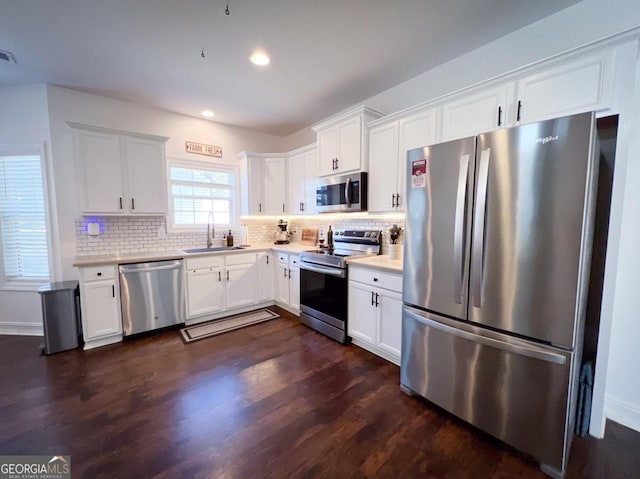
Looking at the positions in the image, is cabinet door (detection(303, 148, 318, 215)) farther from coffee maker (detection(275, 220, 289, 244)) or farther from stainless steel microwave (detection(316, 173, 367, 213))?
coffee maker (detection(275, 220, 289, 244))

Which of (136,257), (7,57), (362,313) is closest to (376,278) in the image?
(362,313)

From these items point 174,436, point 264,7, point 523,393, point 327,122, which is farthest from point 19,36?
point 523,393

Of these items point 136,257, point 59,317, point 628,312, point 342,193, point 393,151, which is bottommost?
point 59,317

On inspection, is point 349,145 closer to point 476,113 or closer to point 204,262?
point 476,113

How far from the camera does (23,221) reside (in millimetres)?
3240

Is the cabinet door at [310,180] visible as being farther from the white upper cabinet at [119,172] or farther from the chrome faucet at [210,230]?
the white upper cabinet at [119,172]

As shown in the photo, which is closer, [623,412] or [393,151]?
[623,412]

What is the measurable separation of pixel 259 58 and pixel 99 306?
3.05 m

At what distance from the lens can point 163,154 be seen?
11.1ft

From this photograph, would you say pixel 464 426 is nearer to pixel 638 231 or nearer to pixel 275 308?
pixel 638 231

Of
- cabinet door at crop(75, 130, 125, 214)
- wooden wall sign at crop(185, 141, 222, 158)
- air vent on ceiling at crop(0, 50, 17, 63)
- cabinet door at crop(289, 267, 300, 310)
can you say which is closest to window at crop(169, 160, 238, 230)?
wooden wall sign at crop(185, 141, 222, 158)

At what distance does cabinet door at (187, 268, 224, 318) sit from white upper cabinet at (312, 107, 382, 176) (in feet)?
6.54

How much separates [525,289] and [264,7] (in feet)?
8.18

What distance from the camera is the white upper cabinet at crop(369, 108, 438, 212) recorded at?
8.12ft
